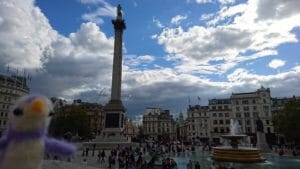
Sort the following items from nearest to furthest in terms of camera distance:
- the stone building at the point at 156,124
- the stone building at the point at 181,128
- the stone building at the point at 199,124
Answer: the stone building at the point at 199,124 → the stone building at the point at 156,124 → the stone building at the point at 181,128

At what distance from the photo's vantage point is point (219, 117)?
3920 inches

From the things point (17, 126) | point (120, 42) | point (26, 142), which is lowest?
point (26, 142)

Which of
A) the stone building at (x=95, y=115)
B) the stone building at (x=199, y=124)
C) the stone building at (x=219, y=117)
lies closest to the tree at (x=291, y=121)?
the stone building at (x=219, y=117)

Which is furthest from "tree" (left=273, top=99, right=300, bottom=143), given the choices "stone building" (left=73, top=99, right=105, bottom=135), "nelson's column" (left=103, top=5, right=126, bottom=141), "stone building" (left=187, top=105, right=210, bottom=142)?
"stone building" (left=73, top=99, right=105, bottom=135)

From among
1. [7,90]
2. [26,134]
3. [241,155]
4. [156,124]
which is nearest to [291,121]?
[241,155]

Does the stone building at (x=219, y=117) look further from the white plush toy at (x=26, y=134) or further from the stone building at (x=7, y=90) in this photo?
the white plush toy at (x=26, y=134)

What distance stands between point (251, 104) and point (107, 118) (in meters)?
61.0

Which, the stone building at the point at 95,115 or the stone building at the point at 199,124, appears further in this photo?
the stone building at the point at 95,115

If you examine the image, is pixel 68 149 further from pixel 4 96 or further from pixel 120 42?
pixel 4 96

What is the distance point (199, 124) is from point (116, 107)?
63.6 meters

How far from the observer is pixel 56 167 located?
19.9 m

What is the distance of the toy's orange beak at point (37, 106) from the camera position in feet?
9.72

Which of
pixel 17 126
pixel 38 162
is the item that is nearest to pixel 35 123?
pixel 17 126

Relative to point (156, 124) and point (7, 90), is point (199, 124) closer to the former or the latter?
point (156, 124)
